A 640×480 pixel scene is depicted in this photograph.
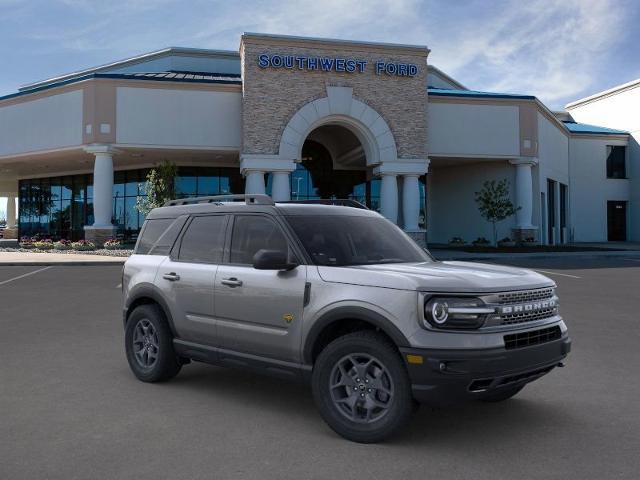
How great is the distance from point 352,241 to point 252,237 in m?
0.91

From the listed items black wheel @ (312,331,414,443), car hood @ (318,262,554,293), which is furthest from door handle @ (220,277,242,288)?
black wheel @ (312,331,414,443)

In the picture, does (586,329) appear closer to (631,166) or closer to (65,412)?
(65,412)

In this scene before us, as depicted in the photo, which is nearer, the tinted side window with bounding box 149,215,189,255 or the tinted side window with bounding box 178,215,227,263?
the tinted side window with bounding box 178,215,227,263

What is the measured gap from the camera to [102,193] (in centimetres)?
3064

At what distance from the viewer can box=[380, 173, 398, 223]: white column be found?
100 ft

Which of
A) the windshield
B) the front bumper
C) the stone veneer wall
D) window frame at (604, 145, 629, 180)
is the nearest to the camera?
the front bumper

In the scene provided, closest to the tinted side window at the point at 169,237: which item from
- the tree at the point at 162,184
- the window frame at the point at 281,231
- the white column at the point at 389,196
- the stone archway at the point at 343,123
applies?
the window frame at the point at 281,231

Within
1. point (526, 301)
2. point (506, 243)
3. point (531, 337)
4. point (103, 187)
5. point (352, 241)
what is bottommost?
point (531, 337)

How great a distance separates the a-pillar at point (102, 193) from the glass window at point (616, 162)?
3512 centimetres

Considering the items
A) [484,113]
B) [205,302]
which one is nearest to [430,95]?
[484,113]

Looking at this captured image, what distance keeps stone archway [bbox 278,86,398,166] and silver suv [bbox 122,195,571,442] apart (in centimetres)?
2362

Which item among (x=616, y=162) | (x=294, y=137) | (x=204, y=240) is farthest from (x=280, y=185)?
(x=616, y=162)

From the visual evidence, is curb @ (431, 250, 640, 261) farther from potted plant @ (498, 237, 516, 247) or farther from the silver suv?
the silver suv

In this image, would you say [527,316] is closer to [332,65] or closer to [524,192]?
[332,65]
